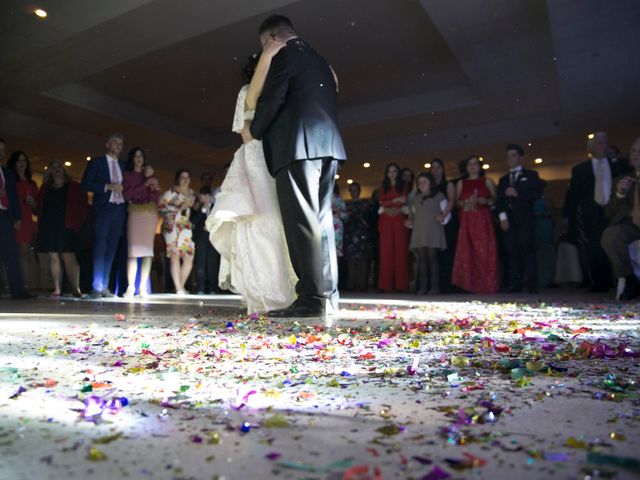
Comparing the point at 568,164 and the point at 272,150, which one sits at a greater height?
the point at 568,164

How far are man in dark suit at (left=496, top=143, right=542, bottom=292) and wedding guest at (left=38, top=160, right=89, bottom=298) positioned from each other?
4.10 m

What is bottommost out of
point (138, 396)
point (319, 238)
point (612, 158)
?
point (138, 396)

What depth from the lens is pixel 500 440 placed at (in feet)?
2.07

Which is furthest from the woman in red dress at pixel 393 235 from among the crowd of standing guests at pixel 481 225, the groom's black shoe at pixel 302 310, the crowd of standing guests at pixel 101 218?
the groom's black shoe at pixel 302 310

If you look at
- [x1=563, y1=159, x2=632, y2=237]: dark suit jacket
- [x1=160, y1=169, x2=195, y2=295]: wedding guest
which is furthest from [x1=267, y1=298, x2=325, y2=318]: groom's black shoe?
[x1=563, y1=159, x2=632, y2=237]: dark suit jacket

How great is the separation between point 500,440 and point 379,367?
49cm

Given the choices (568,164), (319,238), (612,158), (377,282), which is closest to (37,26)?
(377,282)

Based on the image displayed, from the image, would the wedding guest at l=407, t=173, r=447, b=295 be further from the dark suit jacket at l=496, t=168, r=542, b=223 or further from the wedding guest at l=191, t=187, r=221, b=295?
the wedding guest at l=191, t=187, r=221, b=295

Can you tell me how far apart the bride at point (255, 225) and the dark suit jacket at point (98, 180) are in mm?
2282

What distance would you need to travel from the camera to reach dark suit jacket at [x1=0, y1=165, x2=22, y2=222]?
14.0ft

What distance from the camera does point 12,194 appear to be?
4297 mm

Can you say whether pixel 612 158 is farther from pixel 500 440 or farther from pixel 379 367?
pixel 500 440

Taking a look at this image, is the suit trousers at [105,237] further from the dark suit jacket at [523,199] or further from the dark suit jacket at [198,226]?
the dark suit jacket at [523,199]

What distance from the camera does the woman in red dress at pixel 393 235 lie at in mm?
5820
